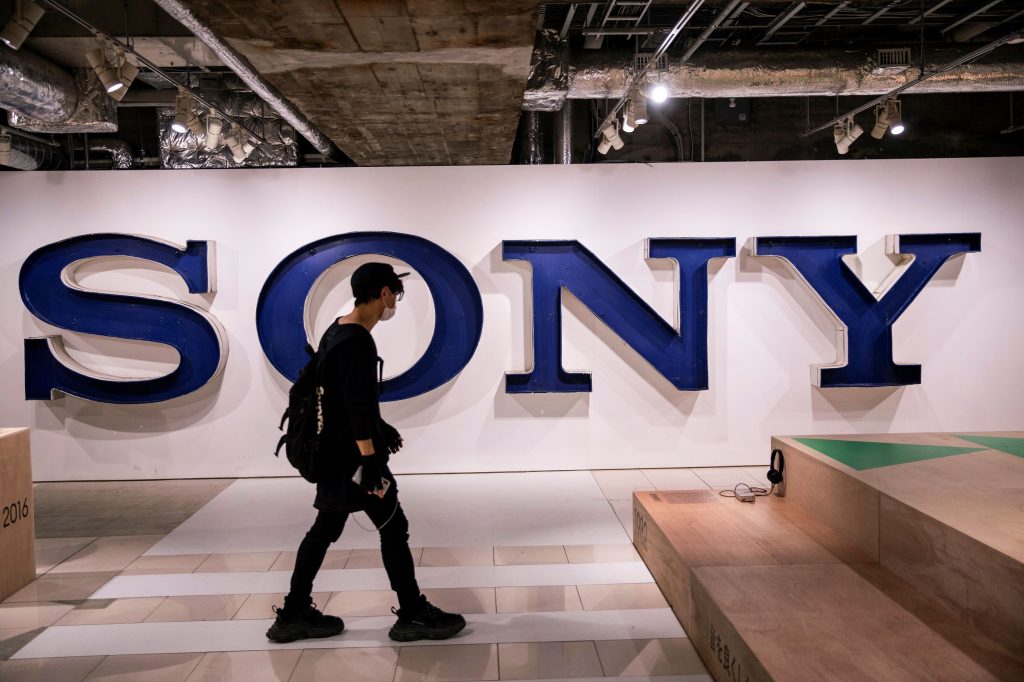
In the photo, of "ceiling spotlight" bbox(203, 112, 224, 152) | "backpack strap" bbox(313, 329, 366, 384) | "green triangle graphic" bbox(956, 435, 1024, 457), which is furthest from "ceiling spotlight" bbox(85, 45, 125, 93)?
"green triangle graphic" bbox(956, 435, 1024, 457)

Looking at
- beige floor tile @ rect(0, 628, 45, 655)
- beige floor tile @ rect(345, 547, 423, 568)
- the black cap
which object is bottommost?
beige floor tile @ rect(0, 628, 45, 655)

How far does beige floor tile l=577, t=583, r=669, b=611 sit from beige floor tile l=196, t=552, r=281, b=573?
172cm

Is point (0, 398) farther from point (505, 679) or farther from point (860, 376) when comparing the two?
point (860, 376)

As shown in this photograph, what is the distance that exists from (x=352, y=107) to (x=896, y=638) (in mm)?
3978

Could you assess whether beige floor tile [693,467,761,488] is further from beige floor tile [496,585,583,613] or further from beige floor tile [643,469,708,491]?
beige floor tile [496,585,583,613]

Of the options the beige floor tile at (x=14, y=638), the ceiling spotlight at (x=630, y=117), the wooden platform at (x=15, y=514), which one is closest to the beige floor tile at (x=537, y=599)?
the beige floor tile at (x=14, y=638)

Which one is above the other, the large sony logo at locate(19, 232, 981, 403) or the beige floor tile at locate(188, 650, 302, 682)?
the large sony logo at locate(19, 232, 981, 403)

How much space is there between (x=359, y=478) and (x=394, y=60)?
7.02 feet

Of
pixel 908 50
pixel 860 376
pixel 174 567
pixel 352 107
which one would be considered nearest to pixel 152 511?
pixel 174 567

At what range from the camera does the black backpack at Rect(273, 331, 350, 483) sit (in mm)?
2926

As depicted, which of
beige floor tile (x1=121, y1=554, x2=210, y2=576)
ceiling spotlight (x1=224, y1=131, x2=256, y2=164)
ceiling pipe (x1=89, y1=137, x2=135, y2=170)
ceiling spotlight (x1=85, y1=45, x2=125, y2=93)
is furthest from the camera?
ceiling pipe (x1=89, y1=137, x2=135, y2=170)

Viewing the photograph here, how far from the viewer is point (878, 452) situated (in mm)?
3811

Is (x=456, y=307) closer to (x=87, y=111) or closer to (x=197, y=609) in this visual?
(x=87, y=111)

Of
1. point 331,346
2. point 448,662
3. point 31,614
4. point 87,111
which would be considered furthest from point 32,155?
point 448,662
